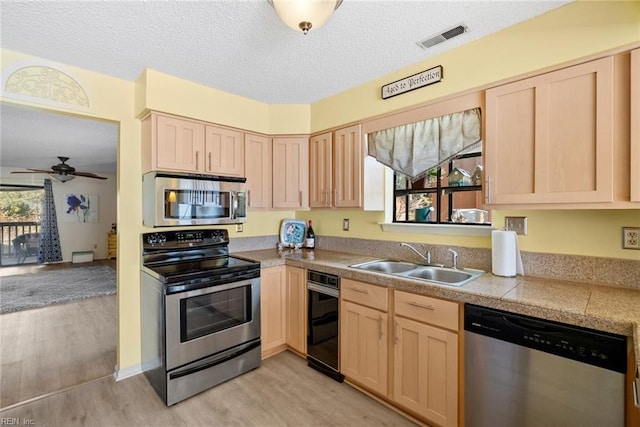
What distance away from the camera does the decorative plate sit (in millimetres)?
3391

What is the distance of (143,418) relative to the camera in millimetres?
1948

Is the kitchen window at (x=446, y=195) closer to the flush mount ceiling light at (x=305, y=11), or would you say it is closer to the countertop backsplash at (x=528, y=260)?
the countertop backsplash at (x=528, y=260)

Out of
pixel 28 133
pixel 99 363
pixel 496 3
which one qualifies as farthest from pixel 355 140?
pixel 28 133

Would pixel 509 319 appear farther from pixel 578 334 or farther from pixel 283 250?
pixel 283 250

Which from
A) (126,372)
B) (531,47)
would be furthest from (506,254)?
(126,372)

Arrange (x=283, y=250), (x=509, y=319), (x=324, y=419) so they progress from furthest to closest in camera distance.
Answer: (x=283, y=250) < (x=324, y=419) < (x=509, y=319)

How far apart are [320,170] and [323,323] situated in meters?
1.47

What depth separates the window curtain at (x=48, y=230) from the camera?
23.5ft

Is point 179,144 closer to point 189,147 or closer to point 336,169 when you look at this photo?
point 189,147

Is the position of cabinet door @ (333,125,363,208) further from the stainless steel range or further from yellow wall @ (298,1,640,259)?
the stainless steel range

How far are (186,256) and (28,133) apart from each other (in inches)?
137

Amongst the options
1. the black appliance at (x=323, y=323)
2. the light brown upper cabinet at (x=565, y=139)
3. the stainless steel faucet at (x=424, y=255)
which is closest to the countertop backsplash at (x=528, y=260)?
the stainless steel faucet at (x=424, y=255)

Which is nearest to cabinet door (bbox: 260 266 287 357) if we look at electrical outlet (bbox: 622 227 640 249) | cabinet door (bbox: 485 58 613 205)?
cabinet door (bbox: 485 58 613 205)

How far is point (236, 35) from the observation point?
1890 millimetres
